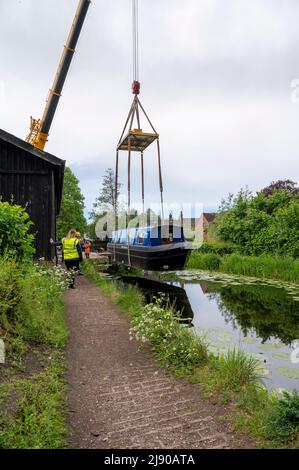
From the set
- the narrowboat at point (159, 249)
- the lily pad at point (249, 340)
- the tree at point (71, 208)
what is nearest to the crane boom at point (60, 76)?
the narrowboat at point (159, 249)

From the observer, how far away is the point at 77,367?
477 cm

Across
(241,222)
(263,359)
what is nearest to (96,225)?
(241,222)

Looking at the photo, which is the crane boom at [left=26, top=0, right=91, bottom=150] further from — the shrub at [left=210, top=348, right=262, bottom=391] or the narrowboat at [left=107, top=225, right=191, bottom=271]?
the shrub at [left=210, top=348, right=262, bottom=391]

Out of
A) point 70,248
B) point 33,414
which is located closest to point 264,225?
point 70,248

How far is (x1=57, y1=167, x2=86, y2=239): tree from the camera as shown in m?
37.2

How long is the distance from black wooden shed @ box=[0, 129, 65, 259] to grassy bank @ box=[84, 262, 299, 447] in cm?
582

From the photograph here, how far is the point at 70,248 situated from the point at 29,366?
20.2ft

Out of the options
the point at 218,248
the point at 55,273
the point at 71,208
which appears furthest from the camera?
the point at 71,208

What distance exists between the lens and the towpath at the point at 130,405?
10.1 feet

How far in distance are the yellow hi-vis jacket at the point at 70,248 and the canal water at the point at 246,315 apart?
285 centimetres

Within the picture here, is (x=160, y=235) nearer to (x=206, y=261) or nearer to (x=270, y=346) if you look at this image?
(x=206, y=261)

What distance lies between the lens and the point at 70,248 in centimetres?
1030

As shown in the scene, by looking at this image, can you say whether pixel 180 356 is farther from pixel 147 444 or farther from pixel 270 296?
pixel 270 296

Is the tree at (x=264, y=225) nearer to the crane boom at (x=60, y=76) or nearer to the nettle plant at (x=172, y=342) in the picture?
the crane boom at (x=60, y=76)
